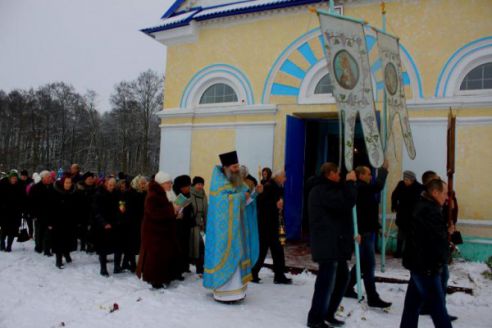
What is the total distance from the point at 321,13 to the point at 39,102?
44.4m

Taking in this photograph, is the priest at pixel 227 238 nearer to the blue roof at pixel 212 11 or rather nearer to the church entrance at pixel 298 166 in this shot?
the church entrance at pixel 298 166

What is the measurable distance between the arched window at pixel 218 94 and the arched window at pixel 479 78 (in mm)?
5286

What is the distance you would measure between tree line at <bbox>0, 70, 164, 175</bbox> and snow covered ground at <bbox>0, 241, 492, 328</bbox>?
33287mm

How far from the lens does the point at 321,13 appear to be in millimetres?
5172

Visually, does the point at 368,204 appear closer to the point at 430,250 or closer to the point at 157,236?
the point at 430,250

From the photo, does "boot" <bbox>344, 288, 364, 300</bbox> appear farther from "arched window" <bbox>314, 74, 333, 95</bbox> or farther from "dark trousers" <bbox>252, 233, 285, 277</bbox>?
"arched window" <bbox>314, 74, 333, 95</bbox>

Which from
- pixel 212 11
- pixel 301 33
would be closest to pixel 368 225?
pixel 301 33

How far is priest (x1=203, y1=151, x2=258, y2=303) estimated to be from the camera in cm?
535

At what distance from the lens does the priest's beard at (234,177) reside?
5.52 m

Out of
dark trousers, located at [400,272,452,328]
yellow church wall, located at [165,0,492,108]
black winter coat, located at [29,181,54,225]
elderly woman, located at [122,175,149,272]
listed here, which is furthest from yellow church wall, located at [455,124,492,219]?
black winter coat, located at [29,181,54,225]

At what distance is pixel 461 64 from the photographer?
814 centimetres

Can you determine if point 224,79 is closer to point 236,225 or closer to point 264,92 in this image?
point 264,92

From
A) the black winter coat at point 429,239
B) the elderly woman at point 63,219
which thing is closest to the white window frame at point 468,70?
the black winter coat at point 429,239

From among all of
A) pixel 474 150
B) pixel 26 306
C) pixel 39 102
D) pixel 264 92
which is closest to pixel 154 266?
pixel 26 306
